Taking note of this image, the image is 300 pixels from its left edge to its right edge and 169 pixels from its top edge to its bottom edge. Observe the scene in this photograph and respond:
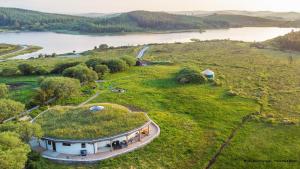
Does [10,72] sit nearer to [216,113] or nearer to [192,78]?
[192,78]

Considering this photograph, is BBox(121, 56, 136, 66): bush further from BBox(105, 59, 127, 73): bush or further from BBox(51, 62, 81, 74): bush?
BBox(51, 62, 81, 74): bush

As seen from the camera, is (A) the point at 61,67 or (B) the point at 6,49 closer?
(A) the point at 61,67

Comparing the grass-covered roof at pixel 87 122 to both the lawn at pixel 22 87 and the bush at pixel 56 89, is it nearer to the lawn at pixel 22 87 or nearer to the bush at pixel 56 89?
the bush at pixel 56 89

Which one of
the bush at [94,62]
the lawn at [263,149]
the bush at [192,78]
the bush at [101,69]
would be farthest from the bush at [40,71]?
the lawn at [263,149]

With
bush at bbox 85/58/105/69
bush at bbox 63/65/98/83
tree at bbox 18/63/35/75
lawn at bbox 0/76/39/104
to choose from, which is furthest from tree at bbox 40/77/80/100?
tree at bbox 18/63/35/75

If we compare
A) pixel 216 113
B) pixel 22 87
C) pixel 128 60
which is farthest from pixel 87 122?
→ pixel 128 60

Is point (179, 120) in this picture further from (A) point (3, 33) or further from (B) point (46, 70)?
(A) point (3, 33)
